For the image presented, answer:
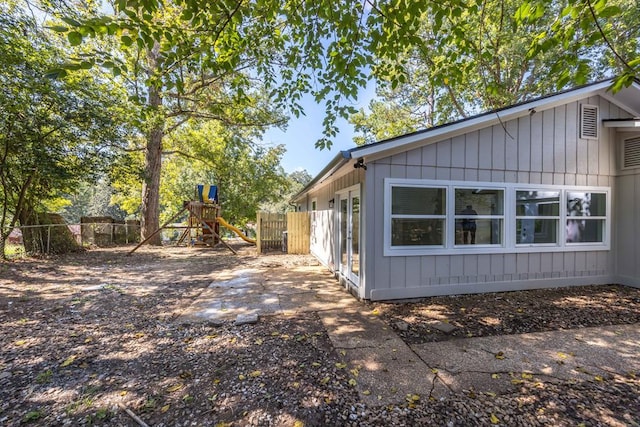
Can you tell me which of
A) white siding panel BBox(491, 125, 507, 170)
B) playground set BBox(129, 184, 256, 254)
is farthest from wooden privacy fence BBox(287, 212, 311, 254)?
white siding panel BBox(491, 125, 507, 170)

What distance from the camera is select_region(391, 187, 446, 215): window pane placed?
487 cm

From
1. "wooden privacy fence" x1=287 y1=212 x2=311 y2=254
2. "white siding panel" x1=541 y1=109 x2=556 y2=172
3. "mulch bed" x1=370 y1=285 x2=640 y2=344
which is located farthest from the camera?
"wooden privacy fence" x1=287 y1=212 x2=311 y2=254

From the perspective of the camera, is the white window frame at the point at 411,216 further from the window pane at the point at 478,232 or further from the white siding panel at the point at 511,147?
the white siding panel at the point at 511,147

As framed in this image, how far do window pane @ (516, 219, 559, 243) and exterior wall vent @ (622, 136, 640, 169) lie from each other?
79.4 inches

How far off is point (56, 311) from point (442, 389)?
17.9 ft

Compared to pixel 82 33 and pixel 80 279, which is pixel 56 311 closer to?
pixel 80 279

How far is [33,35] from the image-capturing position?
697cm

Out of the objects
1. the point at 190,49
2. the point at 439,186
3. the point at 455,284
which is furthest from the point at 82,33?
the point at 455,284

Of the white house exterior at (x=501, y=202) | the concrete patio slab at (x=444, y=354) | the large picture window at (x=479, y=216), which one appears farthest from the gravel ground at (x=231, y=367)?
the large picture window at (x=479, y=216)

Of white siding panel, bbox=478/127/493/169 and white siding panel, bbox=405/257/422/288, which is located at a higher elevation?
white siding panel, bbox=478/127/493/169

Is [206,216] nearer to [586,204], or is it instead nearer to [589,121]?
[586,204]

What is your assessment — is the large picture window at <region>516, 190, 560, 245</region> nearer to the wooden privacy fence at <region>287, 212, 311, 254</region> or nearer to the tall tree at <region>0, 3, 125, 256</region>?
the wooden privacy fence at <region>287, 212, 311, 254</region>

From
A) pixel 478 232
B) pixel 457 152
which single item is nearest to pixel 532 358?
pixel 478 232

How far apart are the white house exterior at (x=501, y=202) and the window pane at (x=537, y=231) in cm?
2
